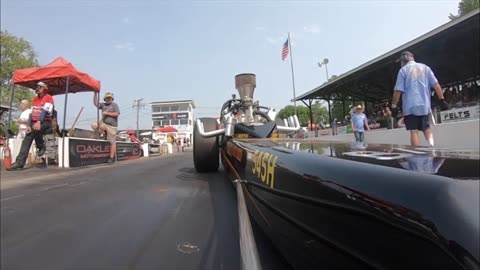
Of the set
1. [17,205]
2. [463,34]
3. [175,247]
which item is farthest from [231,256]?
[463,34]

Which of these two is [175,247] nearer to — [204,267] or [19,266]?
[204,267]

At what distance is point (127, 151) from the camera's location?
1266 centimetres

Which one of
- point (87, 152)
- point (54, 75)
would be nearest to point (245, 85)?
point (87, 152)

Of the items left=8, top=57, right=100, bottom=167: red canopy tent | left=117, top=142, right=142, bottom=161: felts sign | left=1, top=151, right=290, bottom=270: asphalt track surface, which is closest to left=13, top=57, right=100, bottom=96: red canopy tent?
left=8, top=57, right=100, bottom=167: red canopy tent

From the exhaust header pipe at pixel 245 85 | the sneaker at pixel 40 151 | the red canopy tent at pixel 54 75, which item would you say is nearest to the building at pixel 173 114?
the red canopy tent at pixel 54 75

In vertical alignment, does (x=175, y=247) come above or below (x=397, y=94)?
below

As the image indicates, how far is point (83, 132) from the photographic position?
34.1 feet

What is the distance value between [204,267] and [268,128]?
2834 millimetres

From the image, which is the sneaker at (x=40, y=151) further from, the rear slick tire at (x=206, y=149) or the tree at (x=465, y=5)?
the tree at (x=465, y=5)

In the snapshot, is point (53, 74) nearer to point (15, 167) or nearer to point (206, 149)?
point (15, 167)

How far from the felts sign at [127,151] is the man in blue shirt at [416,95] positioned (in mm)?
8526

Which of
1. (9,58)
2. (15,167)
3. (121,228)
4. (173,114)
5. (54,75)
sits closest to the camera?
(121,228)

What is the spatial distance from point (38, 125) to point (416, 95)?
643cm

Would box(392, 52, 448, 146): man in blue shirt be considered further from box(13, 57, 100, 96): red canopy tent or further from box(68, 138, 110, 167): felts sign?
box(13, 57, 100, 96): red canopy tent
